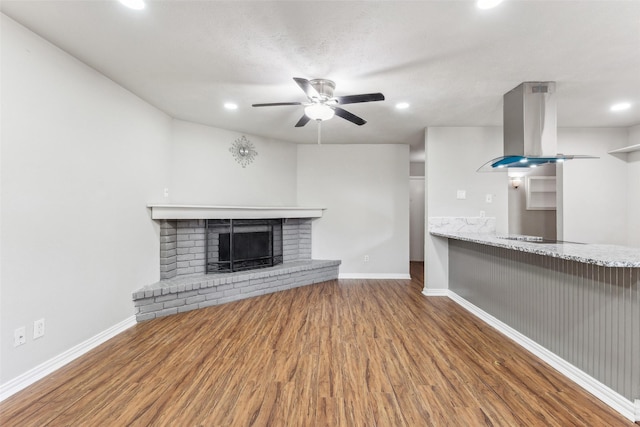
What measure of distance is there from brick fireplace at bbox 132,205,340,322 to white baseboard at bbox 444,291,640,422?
272 cm

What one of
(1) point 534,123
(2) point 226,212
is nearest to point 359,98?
(1) point 534,123

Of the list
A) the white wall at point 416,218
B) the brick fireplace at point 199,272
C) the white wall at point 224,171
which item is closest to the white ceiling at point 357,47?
the white wall at point 224,171

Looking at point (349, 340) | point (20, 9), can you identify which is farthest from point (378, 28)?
A: point (349, 340)

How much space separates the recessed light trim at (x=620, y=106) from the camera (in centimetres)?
308

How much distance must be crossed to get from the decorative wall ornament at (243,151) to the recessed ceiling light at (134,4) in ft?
8.59

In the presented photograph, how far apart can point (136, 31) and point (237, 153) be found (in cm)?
247

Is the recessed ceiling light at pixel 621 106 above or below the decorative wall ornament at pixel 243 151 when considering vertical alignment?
above

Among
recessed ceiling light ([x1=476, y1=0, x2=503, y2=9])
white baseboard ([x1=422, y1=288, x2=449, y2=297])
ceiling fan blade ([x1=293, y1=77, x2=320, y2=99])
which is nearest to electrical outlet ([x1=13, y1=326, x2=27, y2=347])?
ceiling fan blade ([x1=293, y1=77, x2=320, y2=99])

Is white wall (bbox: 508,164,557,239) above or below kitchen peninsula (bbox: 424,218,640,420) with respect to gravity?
above

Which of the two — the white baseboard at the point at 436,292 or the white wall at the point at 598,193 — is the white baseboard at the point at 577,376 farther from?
the white wall at the point at 598,193

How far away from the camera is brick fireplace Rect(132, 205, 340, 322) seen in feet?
10.3

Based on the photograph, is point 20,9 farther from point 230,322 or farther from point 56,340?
point 230,322

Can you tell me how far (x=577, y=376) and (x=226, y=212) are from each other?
12.4ft

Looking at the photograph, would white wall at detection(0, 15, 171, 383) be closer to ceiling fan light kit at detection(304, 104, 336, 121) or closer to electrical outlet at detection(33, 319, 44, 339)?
electrical outlet at detection(33, 319, 44, 339)
